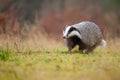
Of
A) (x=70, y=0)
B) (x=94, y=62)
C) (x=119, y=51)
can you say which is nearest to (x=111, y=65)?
(x=94, y=62)

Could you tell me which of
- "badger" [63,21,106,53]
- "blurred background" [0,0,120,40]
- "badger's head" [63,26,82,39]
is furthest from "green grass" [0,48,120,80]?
"blurred background" [0,0,120,40]

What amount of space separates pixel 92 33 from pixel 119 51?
Answer: 995 millimetres

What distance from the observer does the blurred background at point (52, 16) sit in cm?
2100

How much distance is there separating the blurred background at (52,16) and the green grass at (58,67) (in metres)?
4.69

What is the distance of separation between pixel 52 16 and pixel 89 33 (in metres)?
18.3

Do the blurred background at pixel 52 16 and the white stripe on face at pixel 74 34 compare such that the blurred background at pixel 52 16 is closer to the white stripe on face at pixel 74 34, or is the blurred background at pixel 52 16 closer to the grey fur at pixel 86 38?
the grey fur at pixel 86 38

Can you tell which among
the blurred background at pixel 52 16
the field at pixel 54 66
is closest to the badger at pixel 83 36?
the field at pixel 54 66

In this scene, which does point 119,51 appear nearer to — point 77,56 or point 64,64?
point 77,56

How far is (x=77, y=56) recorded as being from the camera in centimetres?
1317

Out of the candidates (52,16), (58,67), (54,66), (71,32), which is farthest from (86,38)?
(52,16)

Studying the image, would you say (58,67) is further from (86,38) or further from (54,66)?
(86,38)

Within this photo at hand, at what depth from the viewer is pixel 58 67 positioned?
11.0 m

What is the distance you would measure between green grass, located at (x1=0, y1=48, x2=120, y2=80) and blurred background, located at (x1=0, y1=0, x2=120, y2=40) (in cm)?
469

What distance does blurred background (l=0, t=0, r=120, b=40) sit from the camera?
68.9 ft
